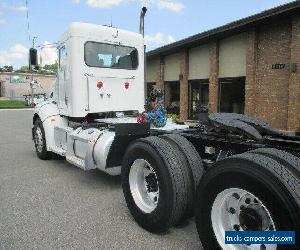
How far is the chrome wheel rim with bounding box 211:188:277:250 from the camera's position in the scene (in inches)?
117

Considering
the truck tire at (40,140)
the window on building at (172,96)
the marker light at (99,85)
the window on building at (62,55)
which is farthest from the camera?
the window on building at (172,96)

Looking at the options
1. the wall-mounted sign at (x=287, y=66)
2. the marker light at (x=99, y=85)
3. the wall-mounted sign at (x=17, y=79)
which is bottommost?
the marker light at (x=99, y=85)

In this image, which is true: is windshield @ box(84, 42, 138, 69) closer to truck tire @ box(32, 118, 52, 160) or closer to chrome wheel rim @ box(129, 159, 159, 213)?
truck tire @ box(32, 118, 52, 160)

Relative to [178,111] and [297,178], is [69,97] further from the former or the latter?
[178,111]

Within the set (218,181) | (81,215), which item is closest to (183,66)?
(81,215)

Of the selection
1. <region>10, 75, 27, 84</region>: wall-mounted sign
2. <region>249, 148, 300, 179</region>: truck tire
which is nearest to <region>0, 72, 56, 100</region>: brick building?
<region>10, 75, 27, 84</region>: wall-mounted sign

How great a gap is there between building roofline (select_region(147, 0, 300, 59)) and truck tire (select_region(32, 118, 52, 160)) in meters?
9.14

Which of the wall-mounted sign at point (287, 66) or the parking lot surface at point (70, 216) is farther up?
the wall-mounted sign at point (287, 66)

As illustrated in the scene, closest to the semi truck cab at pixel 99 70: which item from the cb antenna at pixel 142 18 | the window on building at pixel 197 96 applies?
the cb antenna at pixel 142 18

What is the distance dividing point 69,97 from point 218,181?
495 centimetres

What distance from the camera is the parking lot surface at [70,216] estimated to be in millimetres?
3914

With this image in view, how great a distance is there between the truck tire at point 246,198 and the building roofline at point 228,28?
1051 cm

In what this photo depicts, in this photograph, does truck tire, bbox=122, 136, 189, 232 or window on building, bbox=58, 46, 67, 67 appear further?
window on building, bbox=58, 46, 67, 67

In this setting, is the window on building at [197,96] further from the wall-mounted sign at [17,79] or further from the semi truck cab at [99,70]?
the wall-mounted sign at [17,79]
